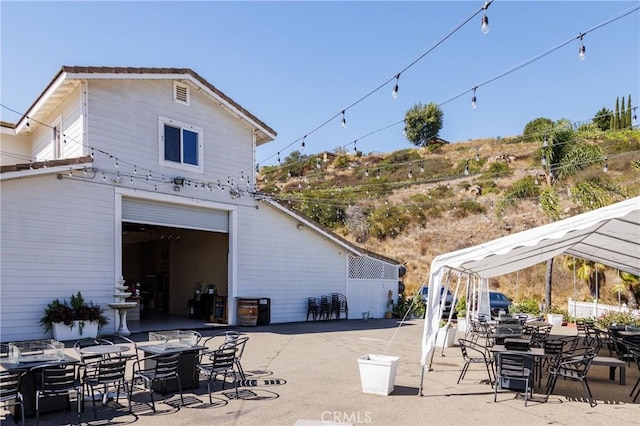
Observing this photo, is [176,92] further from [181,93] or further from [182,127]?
[182,127]

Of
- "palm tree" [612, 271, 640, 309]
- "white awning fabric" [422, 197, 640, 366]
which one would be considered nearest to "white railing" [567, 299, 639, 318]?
"palm tree" [612, 271, 640, 309]

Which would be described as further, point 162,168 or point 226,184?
point 226,184

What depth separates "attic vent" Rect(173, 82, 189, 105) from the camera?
47.3 feet

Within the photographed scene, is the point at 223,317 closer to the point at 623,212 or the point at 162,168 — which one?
the point at 162,168

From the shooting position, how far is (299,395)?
6898 mm

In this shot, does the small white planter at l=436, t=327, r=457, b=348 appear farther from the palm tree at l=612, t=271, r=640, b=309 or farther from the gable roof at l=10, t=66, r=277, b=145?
the palm tree at l=612, t=271, r=640, b=309

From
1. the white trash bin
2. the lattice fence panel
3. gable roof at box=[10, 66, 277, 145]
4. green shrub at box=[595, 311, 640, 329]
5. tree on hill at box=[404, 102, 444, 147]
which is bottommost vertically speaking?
green shrub at box=[595, 311, 640, 329]

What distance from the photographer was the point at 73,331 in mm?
11406

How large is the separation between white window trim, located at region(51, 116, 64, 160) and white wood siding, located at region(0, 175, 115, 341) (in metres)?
2.71

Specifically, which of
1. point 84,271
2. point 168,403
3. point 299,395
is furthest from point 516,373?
point 84,271

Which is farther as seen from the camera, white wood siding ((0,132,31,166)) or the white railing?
the white railing

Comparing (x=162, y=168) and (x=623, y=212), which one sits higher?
(x=162, y=168)

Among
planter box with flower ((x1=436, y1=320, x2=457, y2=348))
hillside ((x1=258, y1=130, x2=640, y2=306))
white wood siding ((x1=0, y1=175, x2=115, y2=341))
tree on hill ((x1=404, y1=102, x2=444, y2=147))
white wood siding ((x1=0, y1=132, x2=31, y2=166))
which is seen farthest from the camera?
tree on hill ((x1=404, y1=102, x2=444, y2=147))

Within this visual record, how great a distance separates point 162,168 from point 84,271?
361 centimetres
